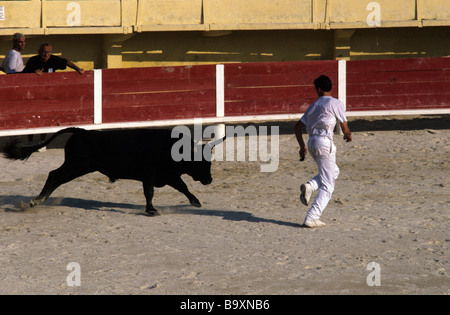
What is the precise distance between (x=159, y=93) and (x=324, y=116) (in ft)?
19.3

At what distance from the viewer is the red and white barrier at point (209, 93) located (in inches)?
477

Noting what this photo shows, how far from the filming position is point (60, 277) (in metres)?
5.99

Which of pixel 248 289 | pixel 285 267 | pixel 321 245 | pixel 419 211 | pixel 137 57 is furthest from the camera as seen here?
pixel 137 57

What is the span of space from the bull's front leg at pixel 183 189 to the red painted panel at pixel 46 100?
4457mm

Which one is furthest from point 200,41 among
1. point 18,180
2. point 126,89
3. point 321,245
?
point 321,245

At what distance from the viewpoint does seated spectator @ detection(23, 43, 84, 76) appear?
1170 cm

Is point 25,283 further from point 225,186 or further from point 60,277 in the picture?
point 225,186

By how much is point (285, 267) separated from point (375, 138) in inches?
265

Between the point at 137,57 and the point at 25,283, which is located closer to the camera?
the point at 25,283

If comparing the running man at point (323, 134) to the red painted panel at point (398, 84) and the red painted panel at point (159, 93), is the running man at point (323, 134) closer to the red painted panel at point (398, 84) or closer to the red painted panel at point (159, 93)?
the red painted panel at point (159, 93)

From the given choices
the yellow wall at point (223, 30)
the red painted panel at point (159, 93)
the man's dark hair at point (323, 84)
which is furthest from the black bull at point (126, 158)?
the yellow wall at point (223, 30)

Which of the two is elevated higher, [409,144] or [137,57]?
[137,57]

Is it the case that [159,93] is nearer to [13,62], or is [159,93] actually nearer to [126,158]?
[13,62]

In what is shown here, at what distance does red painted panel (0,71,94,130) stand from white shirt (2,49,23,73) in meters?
0.14
